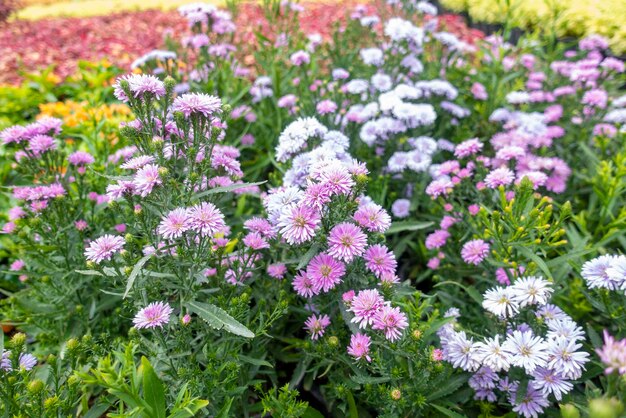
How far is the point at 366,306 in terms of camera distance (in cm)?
160

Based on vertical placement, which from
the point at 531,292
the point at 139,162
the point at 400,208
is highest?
the point at 139,162

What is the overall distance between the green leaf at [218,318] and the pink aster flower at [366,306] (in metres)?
0.37

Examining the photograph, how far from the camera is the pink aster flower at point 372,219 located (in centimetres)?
167

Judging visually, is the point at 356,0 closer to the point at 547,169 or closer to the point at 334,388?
the point at 547,169

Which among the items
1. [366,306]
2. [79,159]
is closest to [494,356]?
[366,306]

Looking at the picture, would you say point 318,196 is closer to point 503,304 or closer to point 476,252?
point 503,304

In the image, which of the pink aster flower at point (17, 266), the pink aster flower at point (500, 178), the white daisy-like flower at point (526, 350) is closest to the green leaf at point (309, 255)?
the white daisy-like flower at point (526, 350)

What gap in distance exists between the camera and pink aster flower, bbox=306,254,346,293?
165 cm

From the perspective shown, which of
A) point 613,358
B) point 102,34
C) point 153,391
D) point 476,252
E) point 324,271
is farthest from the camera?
point 102,34

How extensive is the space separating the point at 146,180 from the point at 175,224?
0.58 ft

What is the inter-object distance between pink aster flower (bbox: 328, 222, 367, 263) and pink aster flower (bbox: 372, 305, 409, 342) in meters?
0.21

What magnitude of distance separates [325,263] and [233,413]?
0.73 m

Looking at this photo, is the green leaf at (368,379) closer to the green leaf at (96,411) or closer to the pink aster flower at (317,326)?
the pink aster flower at (317,326)

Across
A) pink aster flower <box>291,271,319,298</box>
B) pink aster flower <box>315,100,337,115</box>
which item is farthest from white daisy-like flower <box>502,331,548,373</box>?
pink aster flower <box>315,100,337,115</box>
